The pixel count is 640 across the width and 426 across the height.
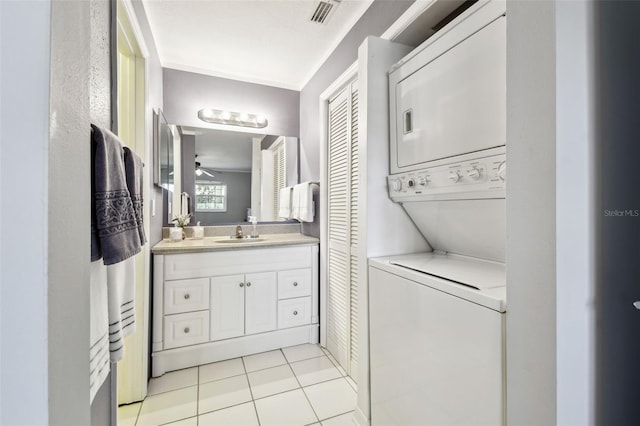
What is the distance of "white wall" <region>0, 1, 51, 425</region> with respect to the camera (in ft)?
1.19

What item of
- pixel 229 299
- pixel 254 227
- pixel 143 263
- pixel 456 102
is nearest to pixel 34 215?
pixel 456 102

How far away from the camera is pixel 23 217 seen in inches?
14.6

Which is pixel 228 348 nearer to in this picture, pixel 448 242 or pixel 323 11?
pixel 448 242

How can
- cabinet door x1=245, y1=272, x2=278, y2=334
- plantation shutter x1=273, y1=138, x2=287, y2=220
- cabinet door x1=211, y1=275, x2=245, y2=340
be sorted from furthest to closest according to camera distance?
plantation shutter x1=273, y1=138, x2=287, y2=220 → cabinet door x1=245, y1=272, x2=278, y2=334 → cabinet door x1=211, y1=275, x2=245, y2=340

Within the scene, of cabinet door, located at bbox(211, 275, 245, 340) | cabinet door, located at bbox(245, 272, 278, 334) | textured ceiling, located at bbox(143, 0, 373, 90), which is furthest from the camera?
cabinet door, located at bbox(245, 272, 278, 334)

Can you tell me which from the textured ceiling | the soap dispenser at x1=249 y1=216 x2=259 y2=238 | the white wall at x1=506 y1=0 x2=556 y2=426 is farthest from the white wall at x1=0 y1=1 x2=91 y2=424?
the soap dispenser at x1=249 y1=216 x2=259 y2=238

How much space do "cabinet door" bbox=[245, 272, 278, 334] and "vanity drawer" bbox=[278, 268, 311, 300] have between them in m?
0.05

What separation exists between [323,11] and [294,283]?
2.11 m

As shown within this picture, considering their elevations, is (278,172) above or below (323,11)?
below

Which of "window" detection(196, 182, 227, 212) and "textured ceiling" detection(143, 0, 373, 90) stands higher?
"textured ceiling" detection(143, 0, 373, 90)

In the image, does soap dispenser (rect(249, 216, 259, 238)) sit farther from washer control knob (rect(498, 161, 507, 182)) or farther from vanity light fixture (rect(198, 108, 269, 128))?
washer control knob (rect(498, 161, 507, 182))

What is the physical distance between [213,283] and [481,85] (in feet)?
6.94

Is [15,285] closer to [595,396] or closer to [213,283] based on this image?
[595,396]

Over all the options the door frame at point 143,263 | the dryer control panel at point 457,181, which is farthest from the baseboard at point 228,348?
the dryer control panel at point 457,181
